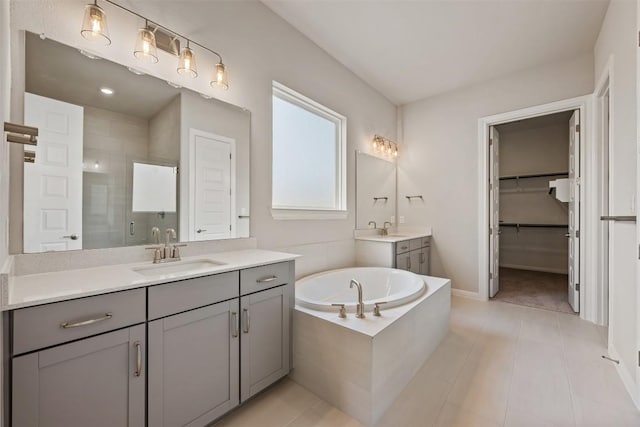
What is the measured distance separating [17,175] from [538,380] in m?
3.16

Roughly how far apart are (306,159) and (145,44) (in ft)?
5.41

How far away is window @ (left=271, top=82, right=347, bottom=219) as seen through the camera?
2.60m

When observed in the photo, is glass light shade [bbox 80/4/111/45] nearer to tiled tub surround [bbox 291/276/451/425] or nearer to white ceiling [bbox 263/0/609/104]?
white ceiling [bbox 263/0/609/104]

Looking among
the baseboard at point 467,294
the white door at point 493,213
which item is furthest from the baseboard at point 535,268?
the baseboard at point 467,294

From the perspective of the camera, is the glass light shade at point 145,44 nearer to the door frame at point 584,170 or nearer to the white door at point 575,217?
the door frame at point 584,170

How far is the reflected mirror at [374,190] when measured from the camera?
3.45 metres

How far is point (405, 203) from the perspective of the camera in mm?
4168

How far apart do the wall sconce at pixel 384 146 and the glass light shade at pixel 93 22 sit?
293 cm

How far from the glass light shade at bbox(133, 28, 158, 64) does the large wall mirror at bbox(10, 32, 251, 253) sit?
0.43ft

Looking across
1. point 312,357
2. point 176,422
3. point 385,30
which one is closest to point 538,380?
point 312,357

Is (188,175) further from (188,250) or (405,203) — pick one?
(405,203)

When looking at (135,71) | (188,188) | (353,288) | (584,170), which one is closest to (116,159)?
(188,188)

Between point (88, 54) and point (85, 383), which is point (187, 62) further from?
point (85, 383)

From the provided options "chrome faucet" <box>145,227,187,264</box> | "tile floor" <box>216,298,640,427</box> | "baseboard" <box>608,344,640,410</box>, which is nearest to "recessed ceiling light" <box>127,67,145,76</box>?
"chrome faucet" <box>145,227,187,264</box>
